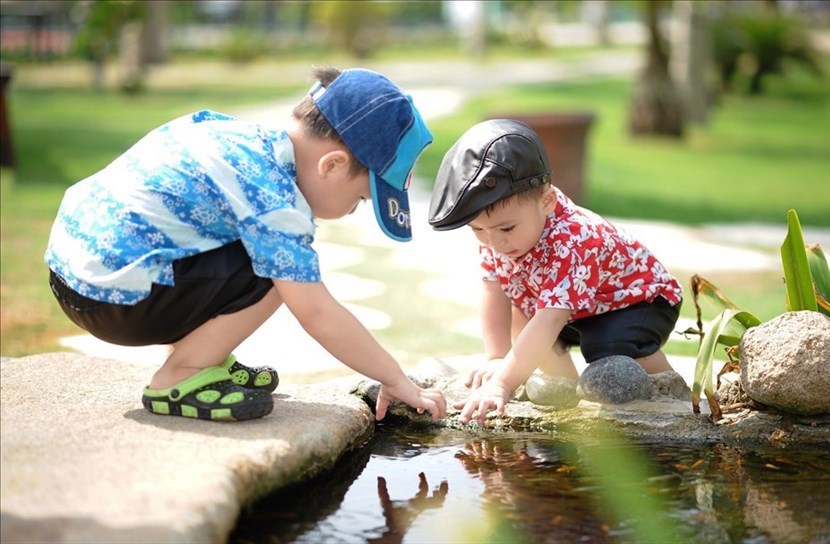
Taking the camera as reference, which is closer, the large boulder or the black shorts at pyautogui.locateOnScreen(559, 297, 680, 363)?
the large boulder

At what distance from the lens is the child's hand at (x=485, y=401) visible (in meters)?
2.97

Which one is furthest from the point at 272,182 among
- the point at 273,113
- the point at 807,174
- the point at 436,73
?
the point at 436,73

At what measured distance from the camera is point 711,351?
116 inches

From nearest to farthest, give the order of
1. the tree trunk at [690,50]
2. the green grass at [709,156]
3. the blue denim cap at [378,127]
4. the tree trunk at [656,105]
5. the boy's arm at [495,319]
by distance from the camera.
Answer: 1. the blue denim cap at [378,127]
2. the boy's arm at [495,319]
3. the green grass at [709,156]
4. the tree trunk at [656,105]
5. the tree trunk at [690,50]

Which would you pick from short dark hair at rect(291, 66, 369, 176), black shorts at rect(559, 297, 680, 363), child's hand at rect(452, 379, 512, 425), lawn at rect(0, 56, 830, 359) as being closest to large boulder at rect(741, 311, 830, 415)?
black shorts at rect(559, 297, 680, 363)

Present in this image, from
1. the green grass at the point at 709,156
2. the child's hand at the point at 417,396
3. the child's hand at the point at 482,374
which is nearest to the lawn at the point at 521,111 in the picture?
the green grass at the point at 709,156

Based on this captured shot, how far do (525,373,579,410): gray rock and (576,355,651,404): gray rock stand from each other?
0.13ft

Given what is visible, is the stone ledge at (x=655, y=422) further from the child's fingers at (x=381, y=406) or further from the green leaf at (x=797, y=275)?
the green leaf at (x=797, y=275)

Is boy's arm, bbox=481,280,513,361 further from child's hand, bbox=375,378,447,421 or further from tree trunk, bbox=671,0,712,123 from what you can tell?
tree trunk, bbox=671,0,712,123

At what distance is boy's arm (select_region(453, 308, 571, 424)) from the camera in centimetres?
299

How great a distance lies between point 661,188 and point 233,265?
809 centimetres

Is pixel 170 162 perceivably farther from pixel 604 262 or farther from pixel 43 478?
pixel 604 262

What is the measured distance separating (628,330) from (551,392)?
36 cm

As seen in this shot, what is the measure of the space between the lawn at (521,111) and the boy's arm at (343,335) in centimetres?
149
